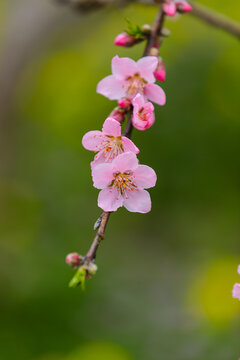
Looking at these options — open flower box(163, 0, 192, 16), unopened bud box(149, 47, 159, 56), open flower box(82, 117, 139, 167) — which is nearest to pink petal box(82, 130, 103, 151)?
open flower box(82, 117, 139, 167)

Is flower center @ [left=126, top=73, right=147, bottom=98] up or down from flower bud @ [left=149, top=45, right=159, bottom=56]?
down

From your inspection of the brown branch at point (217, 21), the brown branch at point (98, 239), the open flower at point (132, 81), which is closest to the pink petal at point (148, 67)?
the open flower at point (132, 81)

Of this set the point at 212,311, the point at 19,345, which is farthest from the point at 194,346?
the point at 19,345

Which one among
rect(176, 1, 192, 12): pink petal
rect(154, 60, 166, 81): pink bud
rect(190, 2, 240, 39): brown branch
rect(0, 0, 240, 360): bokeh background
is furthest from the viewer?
rect(0, 0, 240, 360): bokeh background

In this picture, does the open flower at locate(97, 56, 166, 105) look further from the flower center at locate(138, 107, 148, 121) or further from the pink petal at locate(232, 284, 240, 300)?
the pink petal at locate(232, 284, 240, 300)

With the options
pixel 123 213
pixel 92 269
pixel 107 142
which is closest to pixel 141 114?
pixel 107 142

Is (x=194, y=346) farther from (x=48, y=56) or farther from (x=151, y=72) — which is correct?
(x=48, y=56)

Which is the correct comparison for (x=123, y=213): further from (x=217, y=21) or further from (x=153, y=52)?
(x=153, y=52)
